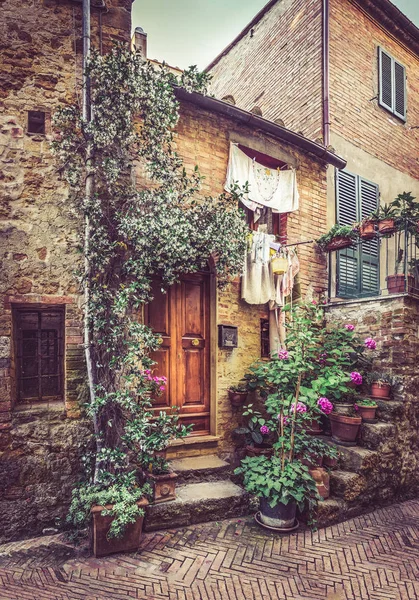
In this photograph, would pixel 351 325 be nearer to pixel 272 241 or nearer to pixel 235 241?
pixel 272 241

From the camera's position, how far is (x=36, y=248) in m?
4.20

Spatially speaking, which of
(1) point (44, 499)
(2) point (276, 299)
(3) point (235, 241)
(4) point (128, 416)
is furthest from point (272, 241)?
(1) point (44, 499)

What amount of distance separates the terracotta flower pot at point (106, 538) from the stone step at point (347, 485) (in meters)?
2.39

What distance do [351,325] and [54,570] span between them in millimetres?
4900

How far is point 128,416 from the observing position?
14.2 ft

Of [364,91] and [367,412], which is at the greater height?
[364,91]

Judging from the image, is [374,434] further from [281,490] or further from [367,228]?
[367,228]

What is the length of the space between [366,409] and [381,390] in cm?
40

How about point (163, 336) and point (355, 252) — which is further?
point (355, 252)

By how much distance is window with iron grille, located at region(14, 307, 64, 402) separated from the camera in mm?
4246

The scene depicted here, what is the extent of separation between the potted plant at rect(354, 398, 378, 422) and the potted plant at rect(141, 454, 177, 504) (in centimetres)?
271

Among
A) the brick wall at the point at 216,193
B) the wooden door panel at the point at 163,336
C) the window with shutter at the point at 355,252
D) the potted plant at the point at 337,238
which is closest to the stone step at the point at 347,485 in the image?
the brick wall at the point at 216,193

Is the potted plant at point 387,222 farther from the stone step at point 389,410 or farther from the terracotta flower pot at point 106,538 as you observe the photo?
the terracotta flower pot at point 106,538

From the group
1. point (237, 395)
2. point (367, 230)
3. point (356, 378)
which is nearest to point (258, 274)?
point (237, 395)
